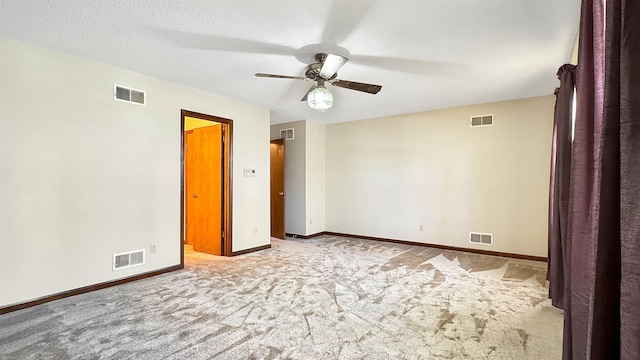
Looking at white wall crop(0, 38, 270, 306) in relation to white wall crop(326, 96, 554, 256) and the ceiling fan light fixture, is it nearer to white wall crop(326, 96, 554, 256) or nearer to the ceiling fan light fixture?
the ceiling fan light fixture

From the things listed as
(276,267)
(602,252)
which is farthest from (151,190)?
(602,252)

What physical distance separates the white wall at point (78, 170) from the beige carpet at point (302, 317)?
0.39 meters

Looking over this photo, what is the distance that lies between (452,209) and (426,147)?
1.22 metres

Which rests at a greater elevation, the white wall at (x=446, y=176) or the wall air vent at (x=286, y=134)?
the wall air vent at (x=286, y=134)

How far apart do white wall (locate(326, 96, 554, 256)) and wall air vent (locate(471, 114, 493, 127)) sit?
72 mm

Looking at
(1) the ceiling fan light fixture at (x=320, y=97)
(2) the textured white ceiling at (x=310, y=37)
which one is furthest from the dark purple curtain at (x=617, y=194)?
(1) the ceiling fan light fixture at (x=320, y=97)

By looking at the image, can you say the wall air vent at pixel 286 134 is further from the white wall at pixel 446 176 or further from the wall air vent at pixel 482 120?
the wall air vent at pixel 482 120

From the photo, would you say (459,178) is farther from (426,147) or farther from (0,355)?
(0,355)

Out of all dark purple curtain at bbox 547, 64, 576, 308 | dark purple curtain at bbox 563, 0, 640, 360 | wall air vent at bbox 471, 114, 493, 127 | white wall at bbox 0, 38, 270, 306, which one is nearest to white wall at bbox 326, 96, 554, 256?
wall air vent at bbox 471, 114, 493, 127

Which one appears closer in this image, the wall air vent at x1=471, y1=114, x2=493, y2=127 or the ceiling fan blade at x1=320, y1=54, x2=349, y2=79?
the ceiling fan blade at x1=320, y1=54, x2=349, y2=79

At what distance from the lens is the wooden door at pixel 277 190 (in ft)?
21.6

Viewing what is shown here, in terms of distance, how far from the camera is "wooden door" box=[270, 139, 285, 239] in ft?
21.6

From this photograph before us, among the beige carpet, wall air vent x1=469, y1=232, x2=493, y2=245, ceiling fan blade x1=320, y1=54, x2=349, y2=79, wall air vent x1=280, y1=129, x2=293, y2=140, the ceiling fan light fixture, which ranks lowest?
the beige carpet

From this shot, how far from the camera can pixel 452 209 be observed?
545cm
